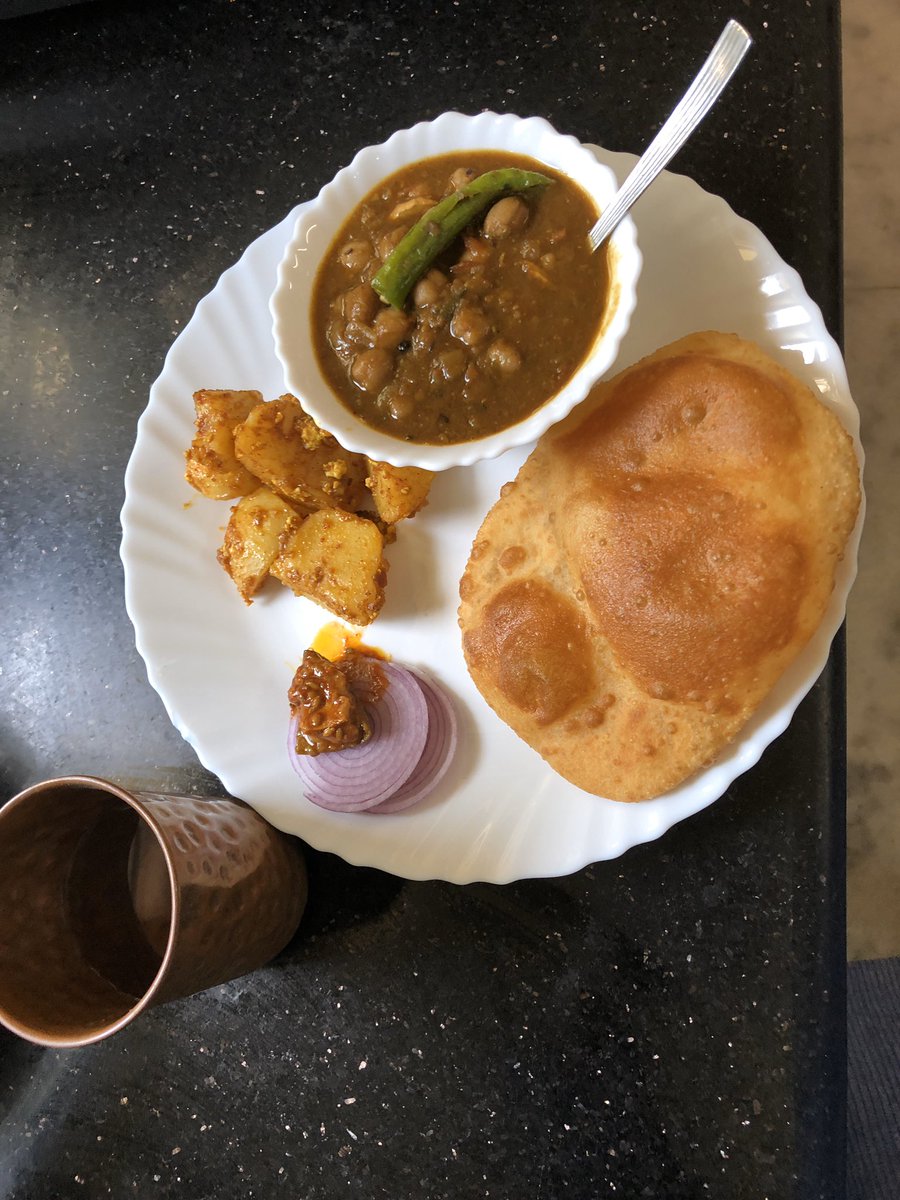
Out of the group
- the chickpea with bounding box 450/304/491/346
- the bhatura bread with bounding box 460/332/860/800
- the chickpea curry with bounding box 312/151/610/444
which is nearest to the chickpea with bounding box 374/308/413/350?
the chickpea curry with bounding box 312/151/610/444

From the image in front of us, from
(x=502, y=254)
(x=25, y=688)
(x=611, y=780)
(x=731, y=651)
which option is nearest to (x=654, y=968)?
(x=611, y=780)

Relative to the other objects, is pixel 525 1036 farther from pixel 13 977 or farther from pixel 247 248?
pixel 247 248

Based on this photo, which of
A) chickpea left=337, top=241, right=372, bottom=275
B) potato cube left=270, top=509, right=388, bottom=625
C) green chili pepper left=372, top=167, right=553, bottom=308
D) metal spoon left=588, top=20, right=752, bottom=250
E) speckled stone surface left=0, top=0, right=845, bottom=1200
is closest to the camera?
metal spoon left=588, top=20, right=752, bottom=250

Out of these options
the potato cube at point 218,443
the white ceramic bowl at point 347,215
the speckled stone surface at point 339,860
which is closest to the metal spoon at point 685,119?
the white ceramic bowl at point 347,215

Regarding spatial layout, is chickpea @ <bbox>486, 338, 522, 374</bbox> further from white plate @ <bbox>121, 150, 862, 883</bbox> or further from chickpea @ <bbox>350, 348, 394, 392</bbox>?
white plate @ <bbox>121, 150, 862, 883</bbox>

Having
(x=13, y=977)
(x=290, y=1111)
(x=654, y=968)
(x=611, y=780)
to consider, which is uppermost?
(x=611, y=780)

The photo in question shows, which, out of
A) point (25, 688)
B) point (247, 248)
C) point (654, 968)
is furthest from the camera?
point (25, 688)
